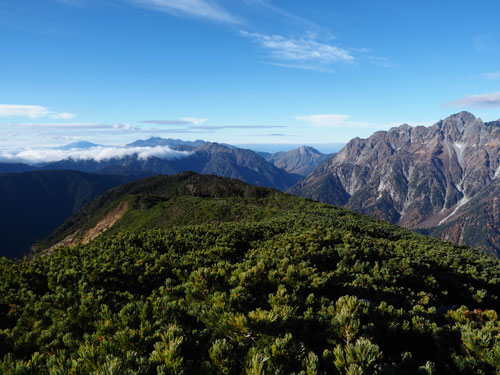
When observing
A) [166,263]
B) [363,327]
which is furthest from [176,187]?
[363,327]

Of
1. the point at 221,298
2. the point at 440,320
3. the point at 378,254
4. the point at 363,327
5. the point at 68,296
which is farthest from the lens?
the point at 378,254

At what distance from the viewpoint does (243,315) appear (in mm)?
7062

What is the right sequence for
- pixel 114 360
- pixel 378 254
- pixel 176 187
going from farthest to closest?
pixel 176 187 → pixel 378 254 → pixel 114 360

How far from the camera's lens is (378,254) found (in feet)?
65.7

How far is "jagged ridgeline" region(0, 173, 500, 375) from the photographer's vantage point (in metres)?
5.77

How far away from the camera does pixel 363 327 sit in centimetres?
695

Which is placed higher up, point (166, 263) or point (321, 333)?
point (321, 333)

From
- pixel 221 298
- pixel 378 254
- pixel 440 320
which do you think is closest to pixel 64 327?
pixel 221 298

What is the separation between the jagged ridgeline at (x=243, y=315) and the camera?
5773 millimetres

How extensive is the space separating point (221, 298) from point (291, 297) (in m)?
2.40

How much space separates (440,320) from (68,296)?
48.6 feet

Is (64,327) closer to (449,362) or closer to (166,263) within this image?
(166,263)

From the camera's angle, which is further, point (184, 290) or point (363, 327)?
point (184, 290)

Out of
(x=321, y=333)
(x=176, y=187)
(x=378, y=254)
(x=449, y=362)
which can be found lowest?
(x=176, y=187)
